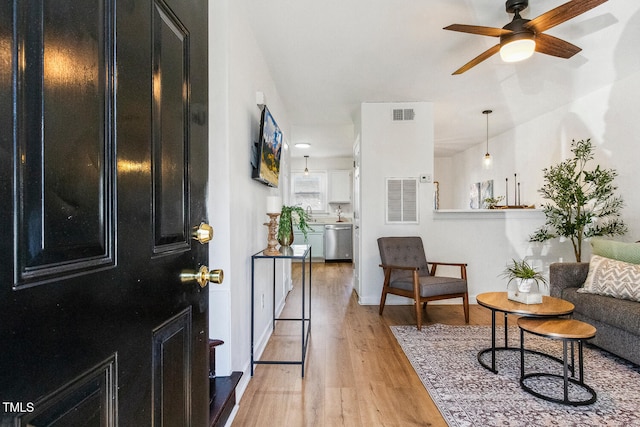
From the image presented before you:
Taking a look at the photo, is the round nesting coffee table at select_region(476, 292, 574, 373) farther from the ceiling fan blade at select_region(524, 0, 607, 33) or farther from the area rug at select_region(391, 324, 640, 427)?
the ceiling fan blade at select_region(524, 0, 607, 33)

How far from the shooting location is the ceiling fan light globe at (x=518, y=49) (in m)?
2.15

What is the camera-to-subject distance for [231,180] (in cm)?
197

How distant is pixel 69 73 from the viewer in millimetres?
462

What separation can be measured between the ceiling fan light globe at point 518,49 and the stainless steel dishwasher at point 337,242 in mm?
5463

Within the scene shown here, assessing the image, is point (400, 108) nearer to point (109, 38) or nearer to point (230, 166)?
point (230, 166)

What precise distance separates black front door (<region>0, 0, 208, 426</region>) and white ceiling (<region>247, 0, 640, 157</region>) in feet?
6.27

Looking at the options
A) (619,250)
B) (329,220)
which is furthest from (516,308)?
(329,220)

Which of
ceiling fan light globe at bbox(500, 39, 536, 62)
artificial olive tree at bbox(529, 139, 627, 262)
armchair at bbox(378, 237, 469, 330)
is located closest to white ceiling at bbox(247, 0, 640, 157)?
ceiling fan light globe at bbox(500, 39, 536, 62)

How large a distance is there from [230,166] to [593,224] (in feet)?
13.6

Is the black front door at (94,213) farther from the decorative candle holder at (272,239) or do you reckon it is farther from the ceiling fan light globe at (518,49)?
the ceiling fan light globe at (518,49)

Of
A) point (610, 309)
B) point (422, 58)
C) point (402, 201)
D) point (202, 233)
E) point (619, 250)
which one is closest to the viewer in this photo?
point (202, 233)

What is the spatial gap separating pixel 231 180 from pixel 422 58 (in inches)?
85.6

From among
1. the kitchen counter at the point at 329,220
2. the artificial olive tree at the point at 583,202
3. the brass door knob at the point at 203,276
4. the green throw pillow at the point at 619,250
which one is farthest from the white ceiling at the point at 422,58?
the kitchen counter at the point at 329,220

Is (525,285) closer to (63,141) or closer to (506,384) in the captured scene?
(506,384)
